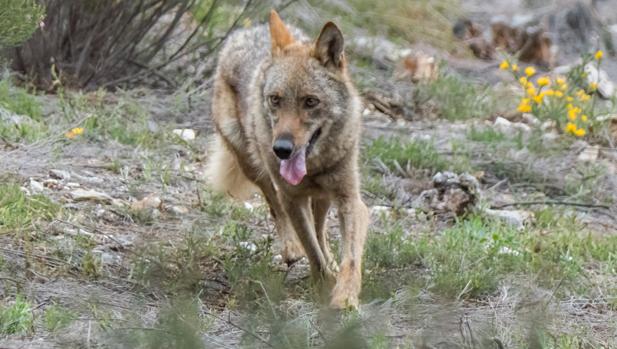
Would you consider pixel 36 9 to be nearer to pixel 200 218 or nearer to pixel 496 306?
pixel 200 218

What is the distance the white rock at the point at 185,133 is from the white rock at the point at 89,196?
171 cm

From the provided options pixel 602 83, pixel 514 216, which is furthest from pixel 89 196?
pixel 602 83

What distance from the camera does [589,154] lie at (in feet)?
29.5

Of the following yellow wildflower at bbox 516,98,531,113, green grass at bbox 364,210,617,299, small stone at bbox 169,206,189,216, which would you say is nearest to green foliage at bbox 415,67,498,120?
yellow wildflower at bbox 516,98,531,113

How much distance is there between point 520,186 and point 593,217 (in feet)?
2.63

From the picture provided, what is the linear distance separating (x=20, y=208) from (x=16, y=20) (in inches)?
49.4

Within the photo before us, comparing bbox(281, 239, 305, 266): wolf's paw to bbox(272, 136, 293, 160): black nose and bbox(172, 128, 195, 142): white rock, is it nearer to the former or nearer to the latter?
bbox(272, 136, 293, 160): black nose

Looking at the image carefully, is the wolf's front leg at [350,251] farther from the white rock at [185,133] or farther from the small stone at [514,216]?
the white rock at [185,133]

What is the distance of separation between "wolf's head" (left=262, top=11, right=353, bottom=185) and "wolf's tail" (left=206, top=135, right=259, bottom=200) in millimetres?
1441

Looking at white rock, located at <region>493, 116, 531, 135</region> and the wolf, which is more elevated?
the wolf

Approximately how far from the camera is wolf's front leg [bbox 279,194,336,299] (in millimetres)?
5965

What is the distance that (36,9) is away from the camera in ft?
17.3

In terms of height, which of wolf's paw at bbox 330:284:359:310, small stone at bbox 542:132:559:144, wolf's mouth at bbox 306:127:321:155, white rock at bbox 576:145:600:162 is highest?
wolf's mouth at bbox 306:127:321:155

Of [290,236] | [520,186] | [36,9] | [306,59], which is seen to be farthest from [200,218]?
[520,186]
